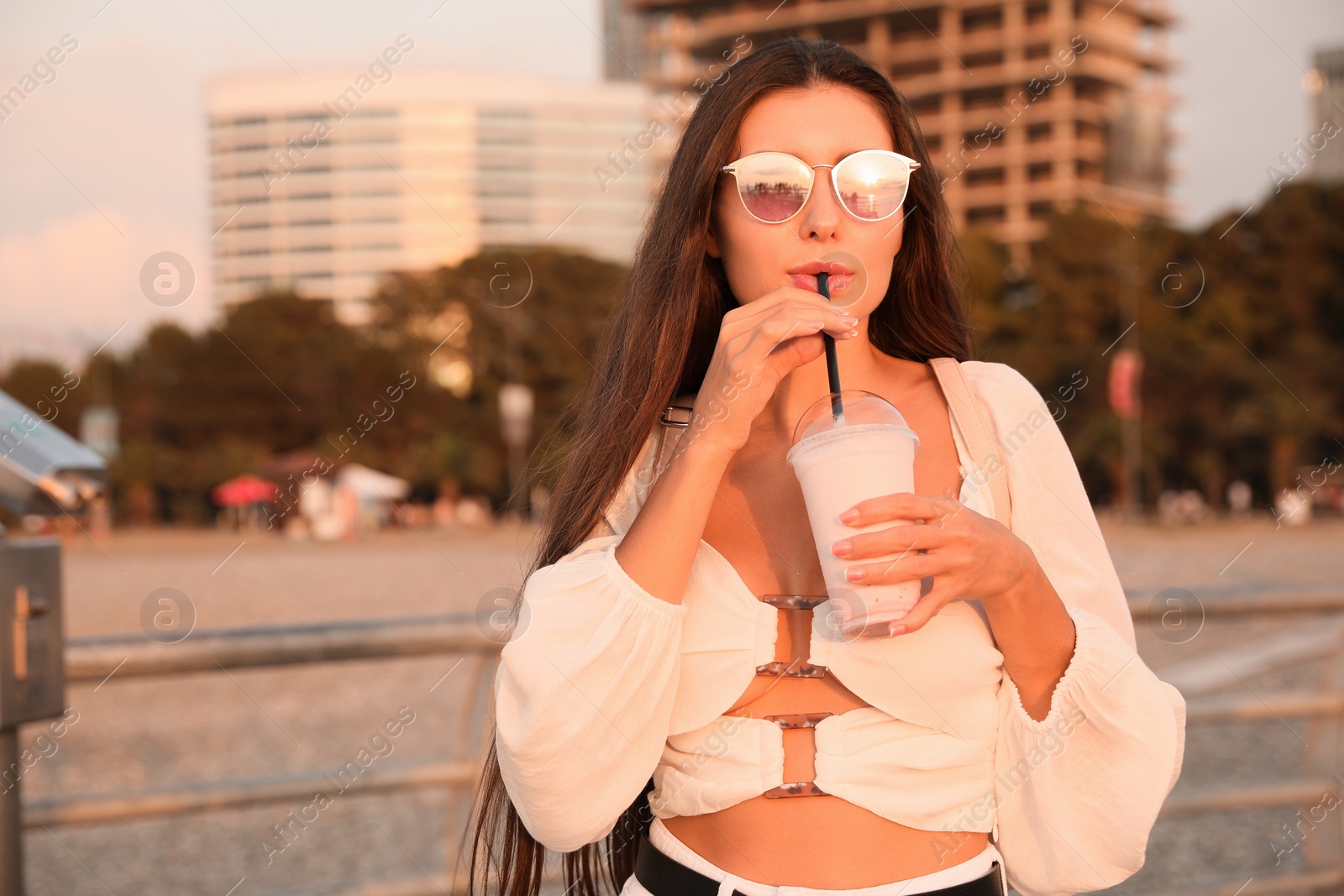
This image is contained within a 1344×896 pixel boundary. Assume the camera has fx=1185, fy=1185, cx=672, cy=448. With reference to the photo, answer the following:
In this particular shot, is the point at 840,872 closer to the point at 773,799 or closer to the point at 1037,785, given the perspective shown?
the point at 773,799

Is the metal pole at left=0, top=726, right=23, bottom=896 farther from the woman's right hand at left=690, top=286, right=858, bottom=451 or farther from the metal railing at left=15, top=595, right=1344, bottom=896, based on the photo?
the woman's right hand at left=690, top=286, right=858, bottom=451

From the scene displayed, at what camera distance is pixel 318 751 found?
745cm

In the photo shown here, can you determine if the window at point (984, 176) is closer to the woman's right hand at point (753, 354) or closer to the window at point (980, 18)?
the window at point (980, 18)

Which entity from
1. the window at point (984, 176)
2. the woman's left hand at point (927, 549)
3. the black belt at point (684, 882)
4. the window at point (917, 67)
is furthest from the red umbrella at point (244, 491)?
the window at point (917, 67)

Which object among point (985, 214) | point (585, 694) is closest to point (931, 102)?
point (985, 214)

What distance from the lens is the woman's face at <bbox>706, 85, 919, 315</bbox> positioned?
152cm

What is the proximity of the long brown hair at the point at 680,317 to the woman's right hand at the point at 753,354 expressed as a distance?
25 cm

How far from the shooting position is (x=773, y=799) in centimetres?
146

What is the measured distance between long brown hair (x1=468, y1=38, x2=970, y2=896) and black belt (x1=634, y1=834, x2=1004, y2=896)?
0.52ft

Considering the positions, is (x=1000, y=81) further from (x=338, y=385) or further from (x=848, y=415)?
(x=848, y=415)

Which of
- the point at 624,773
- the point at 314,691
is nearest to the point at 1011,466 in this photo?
the point at 624,773

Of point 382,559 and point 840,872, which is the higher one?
point 840,872

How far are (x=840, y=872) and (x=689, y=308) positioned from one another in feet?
2.51

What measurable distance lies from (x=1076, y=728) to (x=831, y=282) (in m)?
0.63
